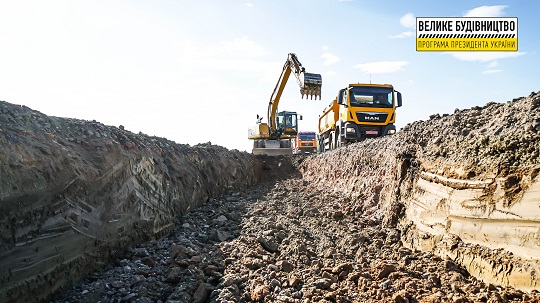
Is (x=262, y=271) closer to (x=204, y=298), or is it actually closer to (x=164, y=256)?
(x=204, y=298)

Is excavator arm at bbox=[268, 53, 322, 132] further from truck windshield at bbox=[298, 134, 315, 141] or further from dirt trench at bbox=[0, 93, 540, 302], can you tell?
truck windshield at bbox=[298, 134, 315, 141]

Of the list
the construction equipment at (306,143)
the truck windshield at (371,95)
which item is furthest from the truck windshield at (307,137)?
the truck windshield at (371,95)

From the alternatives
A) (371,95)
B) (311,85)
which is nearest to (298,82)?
(311,85)

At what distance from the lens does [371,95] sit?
564 inches

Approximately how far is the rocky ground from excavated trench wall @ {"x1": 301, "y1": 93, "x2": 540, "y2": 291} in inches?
8.6

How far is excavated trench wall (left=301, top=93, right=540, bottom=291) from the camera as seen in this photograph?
3.52 metres

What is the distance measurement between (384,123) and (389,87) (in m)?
1.44

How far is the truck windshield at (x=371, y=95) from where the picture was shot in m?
14.2

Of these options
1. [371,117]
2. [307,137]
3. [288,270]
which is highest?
[307,137]

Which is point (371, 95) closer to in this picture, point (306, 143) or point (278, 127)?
point (278, 127)

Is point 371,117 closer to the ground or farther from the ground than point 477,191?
farther from the ground

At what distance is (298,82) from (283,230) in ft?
31.4

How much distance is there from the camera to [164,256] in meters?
5.81

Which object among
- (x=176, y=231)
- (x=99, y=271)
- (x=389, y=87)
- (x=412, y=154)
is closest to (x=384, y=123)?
(x=389, y=87)
